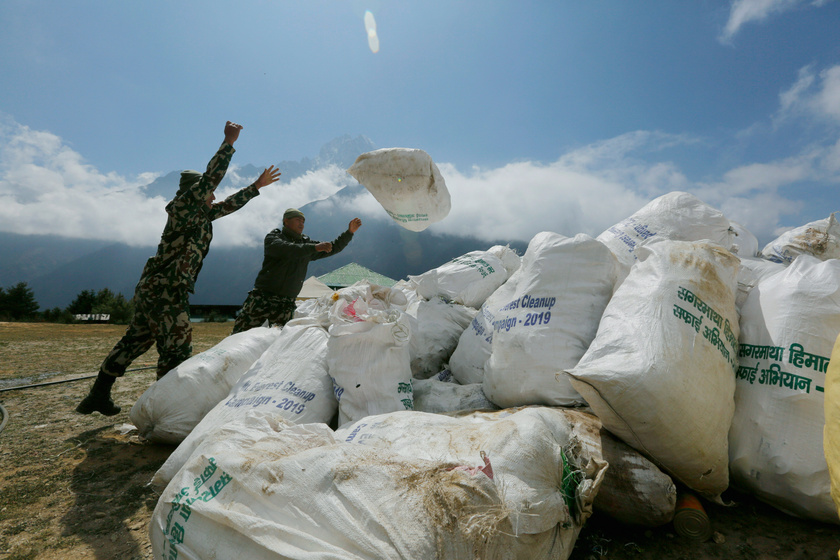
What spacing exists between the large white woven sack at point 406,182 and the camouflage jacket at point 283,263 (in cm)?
63

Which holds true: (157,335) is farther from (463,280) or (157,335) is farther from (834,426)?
(834,426)

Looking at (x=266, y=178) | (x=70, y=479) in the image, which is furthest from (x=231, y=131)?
(x=70, y=479)

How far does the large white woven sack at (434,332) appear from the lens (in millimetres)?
2213

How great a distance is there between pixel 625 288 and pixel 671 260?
19cm

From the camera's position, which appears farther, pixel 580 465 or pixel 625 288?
pixel 625 288

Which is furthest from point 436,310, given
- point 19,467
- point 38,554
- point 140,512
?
point 19,467

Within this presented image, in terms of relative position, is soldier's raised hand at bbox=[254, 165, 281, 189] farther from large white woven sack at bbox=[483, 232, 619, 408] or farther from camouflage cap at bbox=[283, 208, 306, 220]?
large white woven sack at bbox=[483, 232, 619, 408]

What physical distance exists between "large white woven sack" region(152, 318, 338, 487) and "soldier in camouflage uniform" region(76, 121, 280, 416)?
84cm

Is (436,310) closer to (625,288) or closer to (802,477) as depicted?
(625,288)

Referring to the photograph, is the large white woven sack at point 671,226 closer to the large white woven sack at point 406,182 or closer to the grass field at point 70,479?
the large white woven sack at point 406,182

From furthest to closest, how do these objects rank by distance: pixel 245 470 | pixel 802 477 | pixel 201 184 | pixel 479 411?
1. pixel 201 184
2. pixel 479 411
3. pixel 802 477
4. pixel 245 470

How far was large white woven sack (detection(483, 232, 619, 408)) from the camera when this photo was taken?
1.47 m

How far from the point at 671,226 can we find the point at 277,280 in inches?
101

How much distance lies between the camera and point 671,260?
4.84 feet
